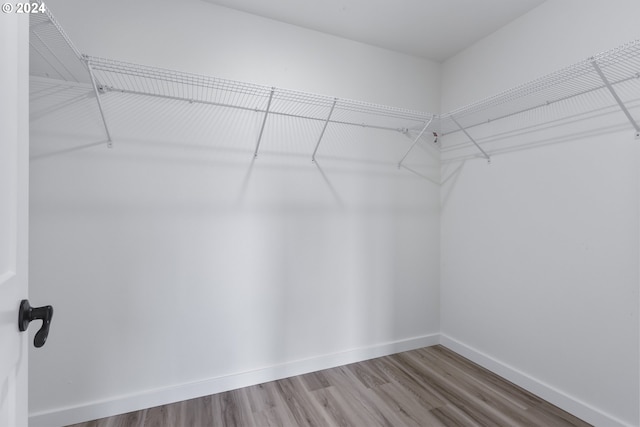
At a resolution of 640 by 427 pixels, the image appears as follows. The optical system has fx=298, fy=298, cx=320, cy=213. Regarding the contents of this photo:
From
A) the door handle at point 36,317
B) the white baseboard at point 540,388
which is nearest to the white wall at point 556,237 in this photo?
the white baseboard at point 540,388

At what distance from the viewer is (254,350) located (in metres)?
1.93

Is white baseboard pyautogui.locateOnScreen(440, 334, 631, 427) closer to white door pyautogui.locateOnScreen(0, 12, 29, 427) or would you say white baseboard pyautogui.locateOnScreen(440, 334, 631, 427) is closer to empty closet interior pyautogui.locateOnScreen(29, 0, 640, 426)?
empty closet interior pyautogui.locateOnScreen(29, 0, 640, 426)

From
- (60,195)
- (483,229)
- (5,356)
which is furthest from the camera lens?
(483,229)

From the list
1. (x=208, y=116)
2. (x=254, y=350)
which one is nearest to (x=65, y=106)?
(x=208, y=116)

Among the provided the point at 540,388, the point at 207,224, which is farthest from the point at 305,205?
the point at 540,388

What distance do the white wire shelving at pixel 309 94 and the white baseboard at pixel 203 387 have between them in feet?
4.62

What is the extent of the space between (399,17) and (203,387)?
265 centimetres

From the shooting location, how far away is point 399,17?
197 centimetres

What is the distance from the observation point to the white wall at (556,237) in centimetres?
149

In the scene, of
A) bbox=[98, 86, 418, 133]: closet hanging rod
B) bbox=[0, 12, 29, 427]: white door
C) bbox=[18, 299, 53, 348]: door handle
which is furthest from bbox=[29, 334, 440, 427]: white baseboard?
bbox=[98, 86, 418, 133]: closet hanging rod

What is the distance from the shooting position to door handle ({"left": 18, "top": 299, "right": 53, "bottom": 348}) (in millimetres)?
666

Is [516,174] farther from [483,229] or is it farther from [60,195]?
[60,195]

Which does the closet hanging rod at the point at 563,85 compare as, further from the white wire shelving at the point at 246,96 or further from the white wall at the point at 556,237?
the white wire shelving at the point at 246,96

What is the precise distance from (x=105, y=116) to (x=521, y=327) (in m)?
2.78
